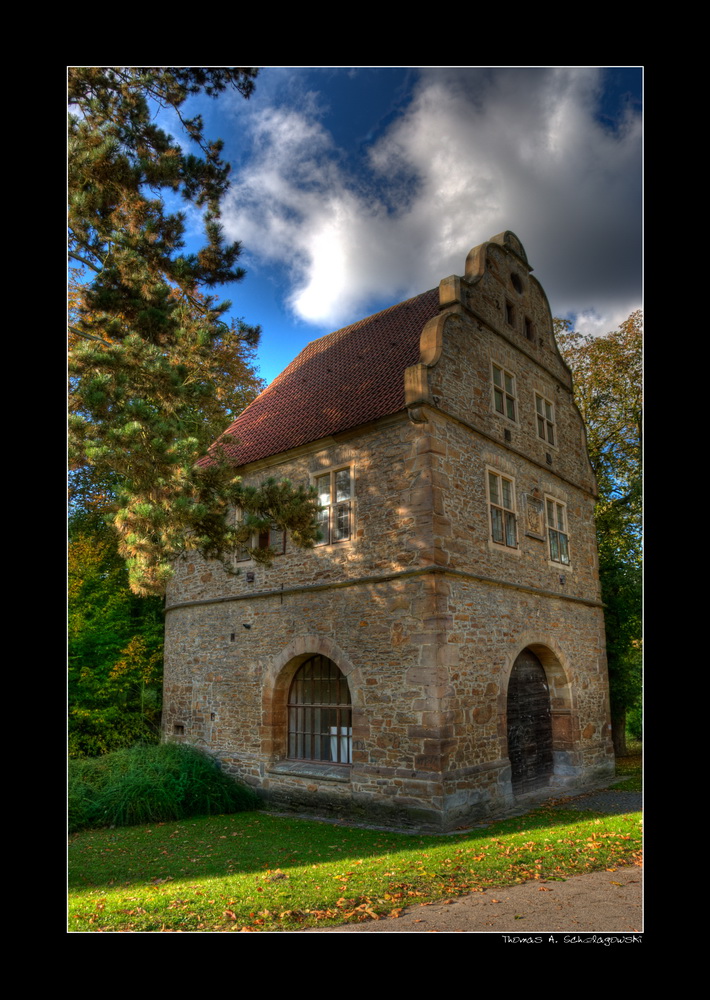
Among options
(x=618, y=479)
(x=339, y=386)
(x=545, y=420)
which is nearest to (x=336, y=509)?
(x=339, y=386)

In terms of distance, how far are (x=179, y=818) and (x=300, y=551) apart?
529 cm

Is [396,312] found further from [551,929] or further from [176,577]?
[551,929]

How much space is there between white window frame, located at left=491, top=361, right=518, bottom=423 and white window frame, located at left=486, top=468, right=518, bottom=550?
4.62 ft

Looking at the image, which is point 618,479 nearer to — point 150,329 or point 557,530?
point 557,530

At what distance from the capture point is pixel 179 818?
11672mm

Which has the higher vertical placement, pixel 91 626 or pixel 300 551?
pixel 300 551

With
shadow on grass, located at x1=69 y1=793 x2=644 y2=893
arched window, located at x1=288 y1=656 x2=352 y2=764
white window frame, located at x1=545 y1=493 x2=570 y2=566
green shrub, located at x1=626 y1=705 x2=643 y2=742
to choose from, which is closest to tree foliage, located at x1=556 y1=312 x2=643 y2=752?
green shrub, located at x1=626 y1=705 x2=643 y2=742

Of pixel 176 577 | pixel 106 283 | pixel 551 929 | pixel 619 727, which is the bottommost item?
pixel 619 727

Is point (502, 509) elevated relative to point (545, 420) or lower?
lower

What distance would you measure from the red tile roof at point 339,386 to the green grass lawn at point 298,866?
267 inches

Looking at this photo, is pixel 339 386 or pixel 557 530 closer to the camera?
pixel 339 386

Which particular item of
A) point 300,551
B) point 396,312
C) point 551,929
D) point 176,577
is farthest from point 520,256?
point 551,929

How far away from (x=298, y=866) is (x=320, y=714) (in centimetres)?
476

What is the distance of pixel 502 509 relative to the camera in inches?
524
